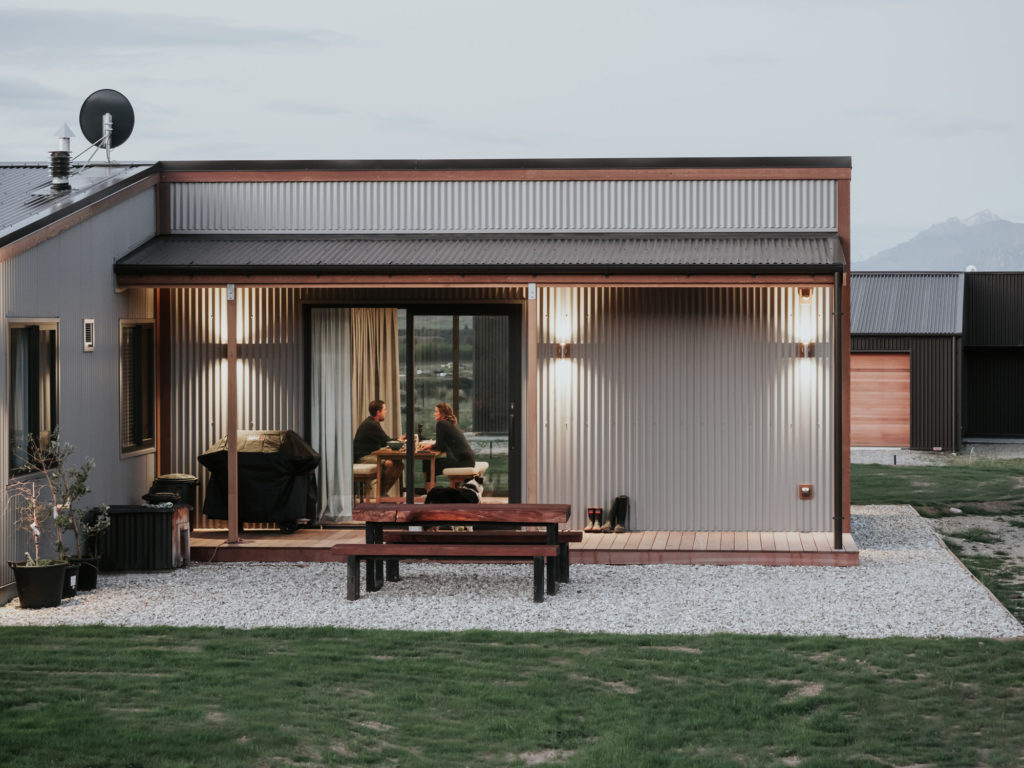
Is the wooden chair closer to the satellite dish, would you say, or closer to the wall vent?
the wall vent

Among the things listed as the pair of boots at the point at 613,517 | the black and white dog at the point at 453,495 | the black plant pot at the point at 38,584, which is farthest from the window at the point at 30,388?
the pair of boots at the point at 613,517

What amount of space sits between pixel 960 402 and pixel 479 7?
17.6 meters

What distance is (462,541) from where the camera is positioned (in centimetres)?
1000

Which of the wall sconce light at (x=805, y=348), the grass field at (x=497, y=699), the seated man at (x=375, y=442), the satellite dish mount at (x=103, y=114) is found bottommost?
the grass field at (x=497, y=699)

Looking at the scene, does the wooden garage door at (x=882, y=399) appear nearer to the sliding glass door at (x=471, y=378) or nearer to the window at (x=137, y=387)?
the sliding glass door at (x=471, y=378)

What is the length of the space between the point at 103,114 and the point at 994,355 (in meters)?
20.3

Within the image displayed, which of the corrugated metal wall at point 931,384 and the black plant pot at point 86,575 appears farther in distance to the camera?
the corrugated metal wall at point 931,384

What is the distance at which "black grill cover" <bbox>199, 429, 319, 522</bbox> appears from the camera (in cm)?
1203

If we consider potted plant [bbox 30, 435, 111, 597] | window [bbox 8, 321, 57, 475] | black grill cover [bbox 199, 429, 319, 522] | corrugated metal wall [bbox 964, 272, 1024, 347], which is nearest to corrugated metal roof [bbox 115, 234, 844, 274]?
window [bbox 8, 321, 57, 475]

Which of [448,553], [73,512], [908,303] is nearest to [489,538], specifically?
[448,553]

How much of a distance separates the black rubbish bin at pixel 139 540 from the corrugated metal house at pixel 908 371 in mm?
16829

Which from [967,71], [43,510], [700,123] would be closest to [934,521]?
[43,510]

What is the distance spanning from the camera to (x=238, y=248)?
39.9 feet

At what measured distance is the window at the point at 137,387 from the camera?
11.8m
